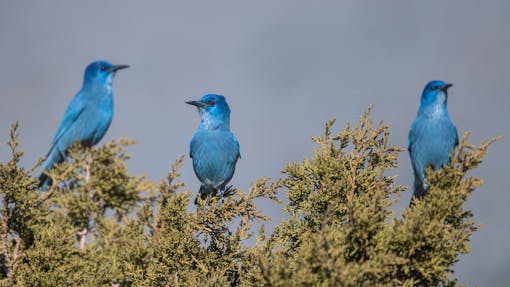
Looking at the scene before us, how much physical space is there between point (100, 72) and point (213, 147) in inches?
88.7

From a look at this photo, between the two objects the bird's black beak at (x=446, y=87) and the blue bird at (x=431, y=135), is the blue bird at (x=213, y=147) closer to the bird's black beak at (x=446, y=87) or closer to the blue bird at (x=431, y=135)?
the blue bird at (x=431, y=135)

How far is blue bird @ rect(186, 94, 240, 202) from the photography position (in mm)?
9383

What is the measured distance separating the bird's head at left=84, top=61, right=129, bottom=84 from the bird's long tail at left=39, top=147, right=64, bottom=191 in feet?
2.86

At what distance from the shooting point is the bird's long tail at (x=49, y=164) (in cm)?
697

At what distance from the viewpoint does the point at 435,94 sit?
26.7 feet

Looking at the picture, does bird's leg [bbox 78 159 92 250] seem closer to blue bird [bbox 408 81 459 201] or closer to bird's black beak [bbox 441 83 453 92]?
blue bird [bbox 408 81 459 201]

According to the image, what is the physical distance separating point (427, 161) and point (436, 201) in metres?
2.60

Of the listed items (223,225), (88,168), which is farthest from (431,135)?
(88,168)

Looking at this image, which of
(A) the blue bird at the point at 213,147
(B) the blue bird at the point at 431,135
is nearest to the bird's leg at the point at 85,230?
(A) the blue bird at the point at 213,147

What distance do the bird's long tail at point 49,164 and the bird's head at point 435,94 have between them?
13.7 ft

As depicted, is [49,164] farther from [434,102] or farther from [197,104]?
[434,102]

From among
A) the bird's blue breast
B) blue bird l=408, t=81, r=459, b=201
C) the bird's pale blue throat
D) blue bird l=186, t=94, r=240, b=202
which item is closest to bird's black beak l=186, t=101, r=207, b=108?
blue bird l=186, t=94, r=240, b=202

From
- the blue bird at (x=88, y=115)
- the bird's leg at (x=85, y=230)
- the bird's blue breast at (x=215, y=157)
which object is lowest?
the bird's leg at (x=85, y=230)

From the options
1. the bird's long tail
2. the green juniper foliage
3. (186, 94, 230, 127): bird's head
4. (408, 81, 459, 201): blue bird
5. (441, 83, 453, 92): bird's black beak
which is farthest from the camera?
(186, 94, 230, 127): bird's head
